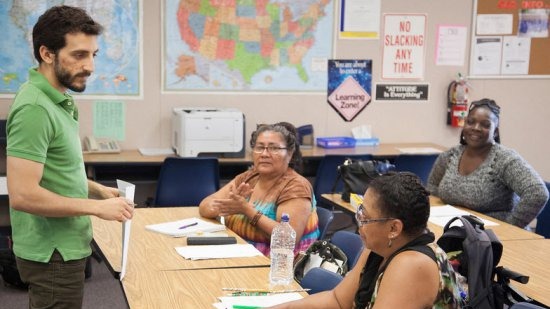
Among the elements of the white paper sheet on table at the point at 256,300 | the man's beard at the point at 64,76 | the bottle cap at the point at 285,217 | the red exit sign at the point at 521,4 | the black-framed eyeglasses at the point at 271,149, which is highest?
the red exit sign at the point at 521,4

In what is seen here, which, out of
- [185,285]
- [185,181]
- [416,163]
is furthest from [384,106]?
[185,285]

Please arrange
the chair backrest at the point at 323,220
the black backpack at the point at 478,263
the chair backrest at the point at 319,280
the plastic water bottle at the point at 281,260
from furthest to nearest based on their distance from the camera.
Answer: the chair backrest at the point at 323,220 < the plastic water bottle at the point at 281,260 < the chair backrest at the point at 319,280 < the black backpack at the point at 478,263

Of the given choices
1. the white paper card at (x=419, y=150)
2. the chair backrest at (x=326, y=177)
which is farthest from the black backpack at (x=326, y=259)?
the white paper card at (x=419, y=150)

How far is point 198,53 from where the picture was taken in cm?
586

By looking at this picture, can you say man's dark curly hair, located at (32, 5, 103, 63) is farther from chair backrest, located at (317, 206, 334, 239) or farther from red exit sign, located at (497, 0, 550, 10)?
red exit sign, located at (497, 0, 550, 10)

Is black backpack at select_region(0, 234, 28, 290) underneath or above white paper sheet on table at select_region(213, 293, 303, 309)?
underneath

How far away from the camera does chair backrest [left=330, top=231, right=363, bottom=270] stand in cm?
305

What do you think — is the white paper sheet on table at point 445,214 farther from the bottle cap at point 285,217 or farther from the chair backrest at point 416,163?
the chair backrest at point 416,163

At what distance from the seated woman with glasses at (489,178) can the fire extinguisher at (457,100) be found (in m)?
2.22

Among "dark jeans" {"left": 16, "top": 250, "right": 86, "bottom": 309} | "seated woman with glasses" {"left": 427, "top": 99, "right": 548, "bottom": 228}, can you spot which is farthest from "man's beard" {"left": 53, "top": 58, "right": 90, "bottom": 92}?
"seated woman with glasses" {"left": 427, "top": 99, "right": 548, "bottom": 228}

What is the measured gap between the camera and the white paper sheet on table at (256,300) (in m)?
2.45

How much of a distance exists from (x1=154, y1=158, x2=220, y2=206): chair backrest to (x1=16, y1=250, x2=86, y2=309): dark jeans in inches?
101

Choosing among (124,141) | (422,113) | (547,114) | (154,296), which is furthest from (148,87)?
(547,114)

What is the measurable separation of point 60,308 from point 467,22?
5158mm
